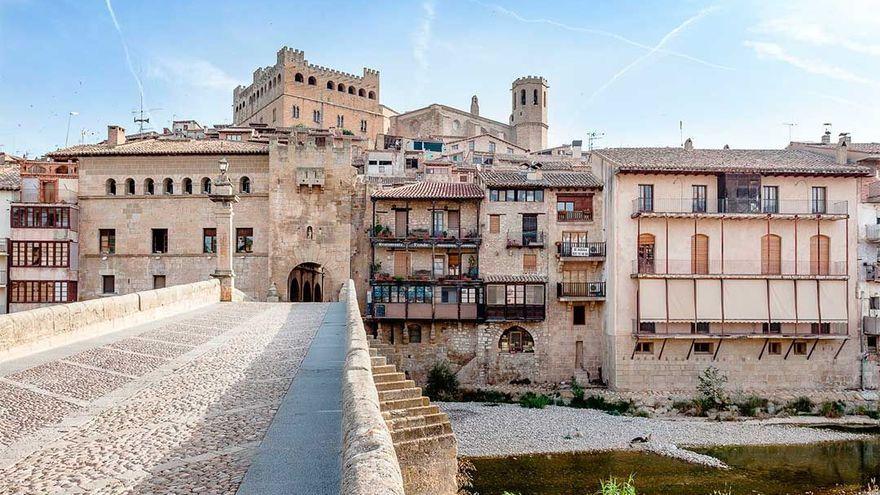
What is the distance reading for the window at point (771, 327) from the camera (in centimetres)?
3108

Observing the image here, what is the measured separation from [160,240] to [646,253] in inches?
889

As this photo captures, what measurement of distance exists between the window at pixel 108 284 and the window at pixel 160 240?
2.46 meters

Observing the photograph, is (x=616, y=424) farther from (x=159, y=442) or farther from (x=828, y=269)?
(x=159, y=442)

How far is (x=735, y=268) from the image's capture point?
102 ft

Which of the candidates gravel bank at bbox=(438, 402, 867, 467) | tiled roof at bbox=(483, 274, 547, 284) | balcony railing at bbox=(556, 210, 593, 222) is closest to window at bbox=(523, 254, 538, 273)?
tiled roof at bbox=(483, 274, 547, 284)

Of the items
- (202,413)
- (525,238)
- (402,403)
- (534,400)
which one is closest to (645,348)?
→ (534,400)

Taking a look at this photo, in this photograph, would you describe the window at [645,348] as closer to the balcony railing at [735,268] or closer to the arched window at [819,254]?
the balcony railing at [735,268]

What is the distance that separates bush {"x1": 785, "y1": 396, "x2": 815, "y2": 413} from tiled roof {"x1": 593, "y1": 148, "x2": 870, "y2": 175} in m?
10.1

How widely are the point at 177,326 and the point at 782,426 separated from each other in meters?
24.1

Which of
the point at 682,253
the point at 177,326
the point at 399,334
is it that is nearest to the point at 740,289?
the point at 682,253

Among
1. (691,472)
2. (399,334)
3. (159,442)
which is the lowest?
(691,472)

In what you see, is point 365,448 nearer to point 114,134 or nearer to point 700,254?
point 700,254

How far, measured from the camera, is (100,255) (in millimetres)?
33406

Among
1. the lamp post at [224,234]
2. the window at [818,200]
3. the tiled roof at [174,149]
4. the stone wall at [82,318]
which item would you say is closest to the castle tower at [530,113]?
the window at [818,200]
